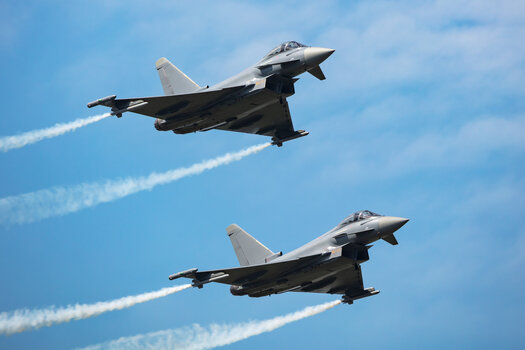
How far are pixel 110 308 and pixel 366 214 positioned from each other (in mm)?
17836

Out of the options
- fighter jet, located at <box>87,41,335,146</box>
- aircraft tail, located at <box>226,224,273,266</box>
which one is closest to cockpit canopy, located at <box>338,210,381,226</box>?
aircraft tail, located at <box>226,224,273,266</box>

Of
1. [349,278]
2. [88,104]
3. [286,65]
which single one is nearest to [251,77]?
[286,65]

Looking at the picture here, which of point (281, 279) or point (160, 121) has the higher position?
point (160, 121)

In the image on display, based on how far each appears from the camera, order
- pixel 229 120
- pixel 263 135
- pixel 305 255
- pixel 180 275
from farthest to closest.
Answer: pixel 263 135
pixel 229 120
pixel 305 255
pixel 180 275

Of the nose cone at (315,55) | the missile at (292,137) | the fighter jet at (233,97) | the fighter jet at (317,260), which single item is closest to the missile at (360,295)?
the fighter jet at (317,260)

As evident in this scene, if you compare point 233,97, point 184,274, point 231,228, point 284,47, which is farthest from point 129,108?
point 184,274

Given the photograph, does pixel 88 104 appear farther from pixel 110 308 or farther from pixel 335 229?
pixel 335 229

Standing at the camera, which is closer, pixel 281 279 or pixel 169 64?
pixel 281 279

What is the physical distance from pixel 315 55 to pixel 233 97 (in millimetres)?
6040

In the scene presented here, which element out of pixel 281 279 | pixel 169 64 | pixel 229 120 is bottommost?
pixel 281 279

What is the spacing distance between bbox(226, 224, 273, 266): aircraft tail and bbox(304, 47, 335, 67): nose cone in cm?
1326

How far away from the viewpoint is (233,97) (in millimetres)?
58312

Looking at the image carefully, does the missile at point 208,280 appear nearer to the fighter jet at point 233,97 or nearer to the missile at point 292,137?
the fighter jet at point 233,97

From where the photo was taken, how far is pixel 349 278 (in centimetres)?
6209
